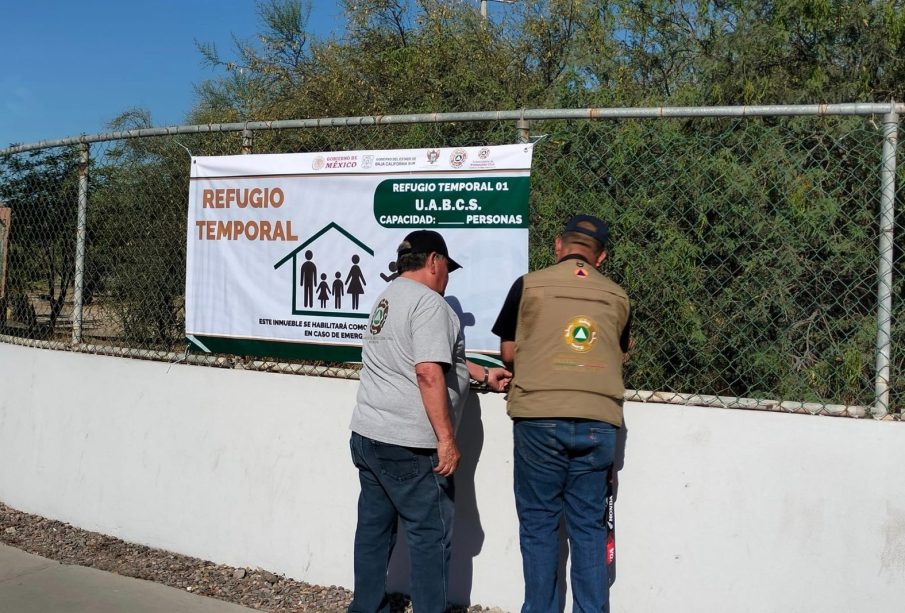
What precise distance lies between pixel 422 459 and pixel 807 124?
2402mm

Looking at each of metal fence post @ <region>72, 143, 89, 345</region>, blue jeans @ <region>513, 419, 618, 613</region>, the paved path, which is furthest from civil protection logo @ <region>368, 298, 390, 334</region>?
metal fence post @ <region>72, 143, 89, 345</region>

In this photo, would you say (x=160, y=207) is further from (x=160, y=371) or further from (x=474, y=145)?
(x=474, y=145)

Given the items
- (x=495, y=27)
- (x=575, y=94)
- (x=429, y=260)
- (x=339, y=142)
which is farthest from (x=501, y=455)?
(x=495, y=27)

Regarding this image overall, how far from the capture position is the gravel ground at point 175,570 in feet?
15.7

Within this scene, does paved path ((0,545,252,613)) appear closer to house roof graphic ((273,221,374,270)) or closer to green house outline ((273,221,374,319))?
green house outline ((273,221,374,319))

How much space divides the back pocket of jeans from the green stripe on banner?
103 cm

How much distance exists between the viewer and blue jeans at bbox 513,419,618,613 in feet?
Result: 12.5

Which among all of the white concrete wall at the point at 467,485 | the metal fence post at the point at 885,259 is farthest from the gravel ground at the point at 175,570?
the metal fence post at the point at 885,259

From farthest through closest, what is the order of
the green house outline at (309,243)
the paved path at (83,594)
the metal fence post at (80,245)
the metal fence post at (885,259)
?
1. the metal fence post at (80,245)
2. the green house outline at (309,243)
3. the paved path at (83,594)
4. the metal fence post at (885,259)

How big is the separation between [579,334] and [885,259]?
1346 mm

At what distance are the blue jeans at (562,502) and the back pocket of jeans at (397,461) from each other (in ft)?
1.53

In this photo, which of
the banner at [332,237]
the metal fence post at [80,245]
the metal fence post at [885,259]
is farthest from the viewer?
the metal fence post at [80,245]

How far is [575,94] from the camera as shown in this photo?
32.8 feet

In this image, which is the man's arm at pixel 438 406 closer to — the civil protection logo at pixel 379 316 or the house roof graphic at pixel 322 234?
the civil protection logo at pixel 379 316
